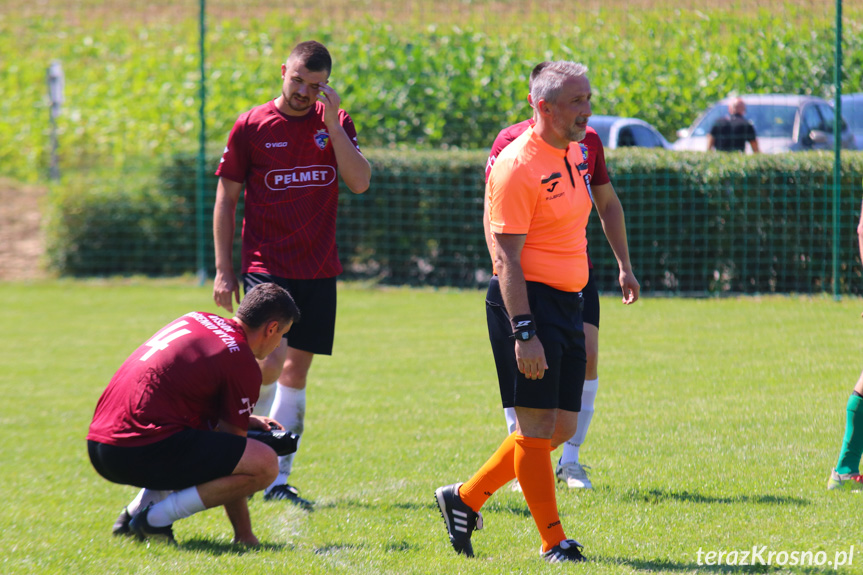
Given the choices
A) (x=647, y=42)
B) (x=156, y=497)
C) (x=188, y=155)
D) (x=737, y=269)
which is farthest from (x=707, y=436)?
(x=188, y=155)

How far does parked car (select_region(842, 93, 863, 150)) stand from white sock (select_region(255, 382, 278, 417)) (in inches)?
338

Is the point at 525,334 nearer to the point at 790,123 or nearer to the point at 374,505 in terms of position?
the point at 374,505

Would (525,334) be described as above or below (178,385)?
above

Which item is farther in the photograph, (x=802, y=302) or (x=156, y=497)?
(x=802, y=302)

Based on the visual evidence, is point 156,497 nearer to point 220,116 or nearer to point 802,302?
point 802,302

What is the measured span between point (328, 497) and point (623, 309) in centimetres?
642

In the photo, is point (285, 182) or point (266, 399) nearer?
point (285, 182)

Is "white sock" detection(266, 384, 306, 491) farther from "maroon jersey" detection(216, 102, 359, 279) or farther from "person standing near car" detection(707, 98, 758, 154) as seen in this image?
"person standing near car" detection(707, 98, 758, 154)

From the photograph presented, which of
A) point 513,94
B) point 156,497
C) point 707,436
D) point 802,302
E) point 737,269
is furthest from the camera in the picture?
point 513,94

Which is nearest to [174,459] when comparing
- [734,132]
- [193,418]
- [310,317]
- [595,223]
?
[193,418]

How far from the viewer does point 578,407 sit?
4258mm

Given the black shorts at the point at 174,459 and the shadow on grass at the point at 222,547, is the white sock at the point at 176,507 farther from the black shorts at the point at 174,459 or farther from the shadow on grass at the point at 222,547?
the shadow on grass at the point at 222,547

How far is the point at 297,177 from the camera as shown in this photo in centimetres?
534

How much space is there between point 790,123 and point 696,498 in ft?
27.2
